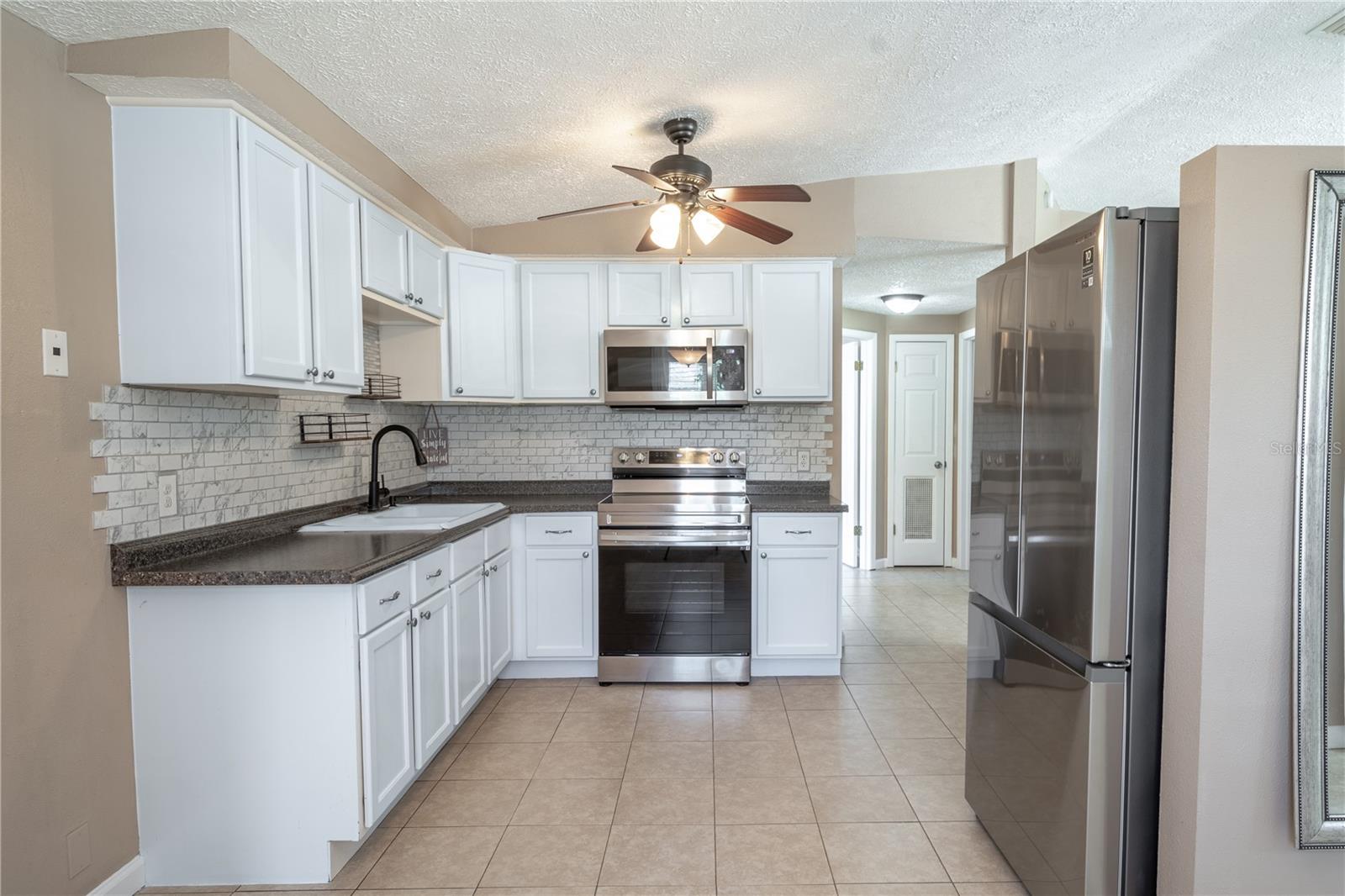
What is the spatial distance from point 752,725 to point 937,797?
0.83 meters

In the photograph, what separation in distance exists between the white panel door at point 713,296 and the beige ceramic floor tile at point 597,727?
2.02 m

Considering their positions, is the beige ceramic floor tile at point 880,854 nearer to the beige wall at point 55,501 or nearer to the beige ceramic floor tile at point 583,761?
the beige ceramic floor tile at point 583,761

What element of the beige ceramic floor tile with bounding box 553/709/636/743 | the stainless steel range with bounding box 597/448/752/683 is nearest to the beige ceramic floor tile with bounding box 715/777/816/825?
the beige ceramic floor tile with bounding box 553/709/636/743

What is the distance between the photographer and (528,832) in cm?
219

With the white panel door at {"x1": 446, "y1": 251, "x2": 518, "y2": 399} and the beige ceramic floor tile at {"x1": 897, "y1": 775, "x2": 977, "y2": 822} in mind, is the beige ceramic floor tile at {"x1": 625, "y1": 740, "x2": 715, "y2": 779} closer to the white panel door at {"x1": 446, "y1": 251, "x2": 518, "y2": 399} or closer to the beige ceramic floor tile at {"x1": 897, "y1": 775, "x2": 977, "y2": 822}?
the beige ceramic floor tile at {"x1": 897, "y1": 775, "x2": 977, "y2": 822}

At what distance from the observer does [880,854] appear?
2061 millimetres

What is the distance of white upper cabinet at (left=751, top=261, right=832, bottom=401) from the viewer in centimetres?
364

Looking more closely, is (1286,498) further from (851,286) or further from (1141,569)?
→ (851,286)

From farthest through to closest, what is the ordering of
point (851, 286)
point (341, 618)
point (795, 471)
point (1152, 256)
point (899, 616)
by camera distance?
point (851, 286)
point (899, 616)
point (795, 471)
point (341, 618)
point (1152, 256)

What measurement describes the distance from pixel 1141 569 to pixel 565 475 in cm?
301

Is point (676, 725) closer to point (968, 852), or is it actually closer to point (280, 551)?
point (968, 852)

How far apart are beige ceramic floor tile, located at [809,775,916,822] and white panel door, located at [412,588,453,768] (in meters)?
1.36

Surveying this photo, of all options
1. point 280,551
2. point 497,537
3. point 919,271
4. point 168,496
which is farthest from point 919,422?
point 168,496

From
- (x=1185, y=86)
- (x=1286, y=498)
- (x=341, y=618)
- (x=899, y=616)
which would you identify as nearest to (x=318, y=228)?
(x=341, y=618)
